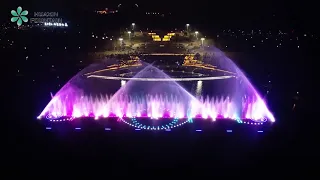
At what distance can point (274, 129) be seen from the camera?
14078 mm

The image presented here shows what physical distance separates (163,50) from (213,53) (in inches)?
267

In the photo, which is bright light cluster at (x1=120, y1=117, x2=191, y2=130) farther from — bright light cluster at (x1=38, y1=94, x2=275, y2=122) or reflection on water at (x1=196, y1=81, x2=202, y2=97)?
reflection on water at (x1=196, y1=81, x2=202, y2=97)

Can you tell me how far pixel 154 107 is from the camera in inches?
666

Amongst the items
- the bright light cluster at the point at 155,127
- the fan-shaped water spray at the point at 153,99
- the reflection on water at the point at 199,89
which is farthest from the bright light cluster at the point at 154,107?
the reflection on water at the point at 199,89

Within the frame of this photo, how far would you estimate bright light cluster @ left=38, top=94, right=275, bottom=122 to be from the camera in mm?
15765

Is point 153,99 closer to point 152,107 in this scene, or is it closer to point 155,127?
point 152,107

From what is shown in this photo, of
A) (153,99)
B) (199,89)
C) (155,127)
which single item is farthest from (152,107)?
(199,89)

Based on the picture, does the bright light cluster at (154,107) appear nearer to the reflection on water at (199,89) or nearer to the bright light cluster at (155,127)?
the bright light cluster at (155,127)

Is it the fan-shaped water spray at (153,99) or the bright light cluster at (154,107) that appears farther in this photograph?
the fan-shaped water spray at (153,99)

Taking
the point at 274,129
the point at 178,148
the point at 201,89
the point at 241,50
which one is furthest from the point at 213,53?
the point at 178,148

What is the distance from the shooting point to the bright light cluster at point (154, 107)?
1576 centimetres

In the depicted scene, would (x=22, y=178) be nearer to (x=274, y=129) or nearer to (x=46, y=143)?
(x=46, y=143)

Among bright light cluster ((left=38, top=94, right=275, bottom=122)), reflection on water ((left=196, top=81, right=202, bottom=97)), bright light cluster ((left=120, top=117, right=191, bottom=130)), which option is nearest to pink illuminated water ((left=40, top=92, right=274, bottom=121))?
bright light cluster ((left=38, top=94, right=275, bottom=122))

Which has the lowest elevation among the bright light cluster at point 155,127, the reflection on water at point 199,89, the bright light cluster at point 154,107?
the bright light cluster at point 155,127
